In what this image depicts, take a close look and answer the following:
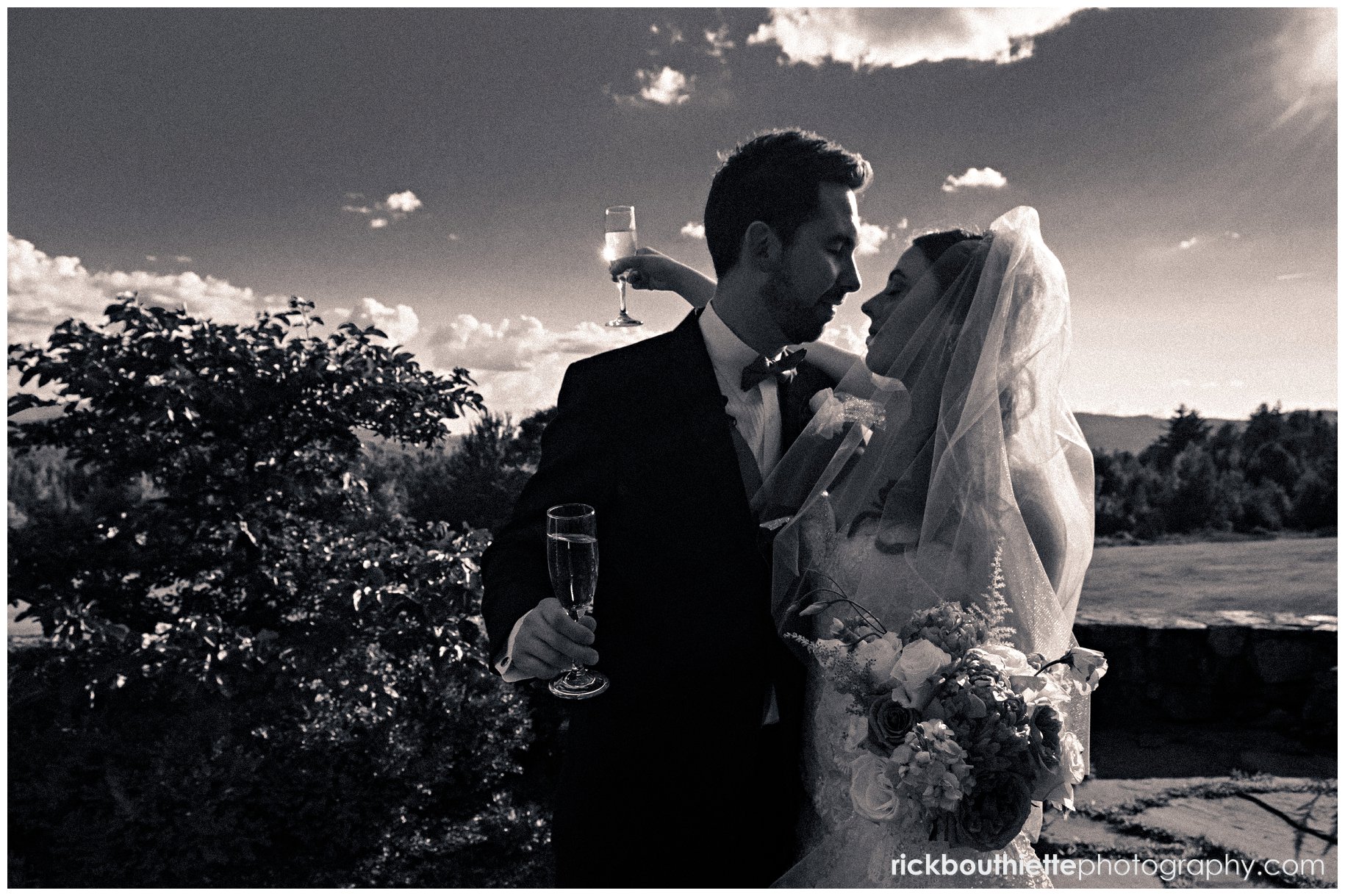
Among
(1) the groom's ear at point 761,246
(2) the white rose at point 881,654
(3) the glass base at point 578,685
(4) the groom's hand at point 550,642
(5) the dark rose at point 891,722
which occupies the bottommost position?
(5) the dark rose at point 891,722

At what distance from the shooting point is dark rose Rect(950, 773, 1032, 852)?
204 centimetres

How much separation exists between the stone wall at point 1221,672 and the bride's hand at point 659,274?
442cm

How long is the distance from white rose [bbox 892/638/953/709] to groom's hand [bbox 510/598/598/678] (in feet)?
2.61

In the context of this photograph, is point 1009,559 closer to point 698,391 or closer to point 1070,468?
point 1070,468

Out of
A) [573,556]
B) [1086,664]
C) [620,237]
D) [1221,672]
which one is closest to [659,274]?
[620,237]

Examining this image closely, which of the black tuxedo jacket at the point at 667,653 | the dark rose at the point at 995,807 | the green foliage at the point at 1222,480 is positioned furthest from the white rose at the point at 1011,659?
the green foliage at the point at 1222,480

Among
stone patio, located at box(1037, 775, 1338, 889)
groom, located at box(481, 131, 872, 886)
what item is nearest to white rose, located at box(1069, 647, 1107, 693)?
groom, located at box(481, 131, 872, 886)

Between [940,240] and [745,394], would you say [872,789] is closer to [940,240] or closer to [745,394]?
[745,394]

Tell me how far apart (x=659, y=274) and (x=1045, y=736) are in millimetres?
2366

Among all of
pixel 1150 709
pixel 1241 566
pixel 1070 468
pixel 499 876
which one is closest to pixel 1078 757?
pixel 1070 468

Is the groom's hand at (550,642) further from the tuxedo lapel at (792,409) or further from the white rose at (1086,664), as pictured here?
the white rose at (1086,664)

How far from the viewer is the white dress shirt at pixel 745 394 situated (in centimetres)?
270

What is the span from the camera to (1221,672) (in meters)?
6.09

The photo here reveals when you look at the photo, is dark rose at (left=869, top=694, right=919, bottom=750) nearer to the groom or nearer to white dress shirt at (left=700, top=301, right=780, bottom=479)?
the groom
